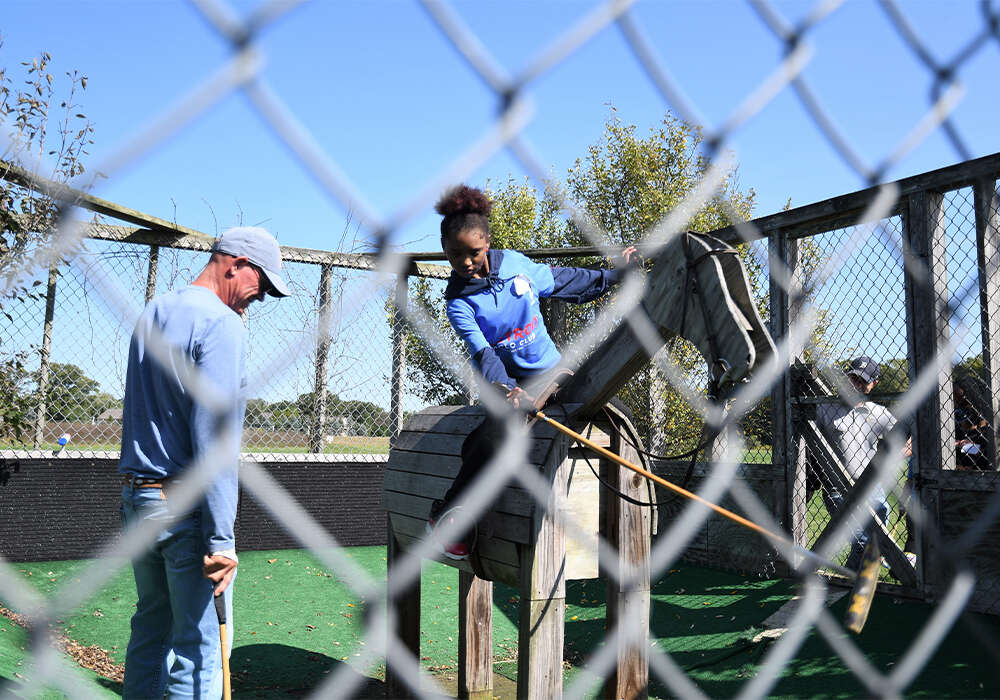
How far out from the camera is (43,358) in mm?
5098

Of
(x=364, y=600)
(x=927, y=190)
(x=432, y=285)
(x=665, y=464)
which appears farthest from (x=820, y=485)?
(x=364, y=600)

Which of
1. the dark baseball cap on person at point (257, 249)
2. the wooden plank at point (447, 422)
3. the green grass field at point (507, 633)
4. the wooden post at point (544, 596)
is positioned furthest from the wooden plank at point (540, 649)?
the dark baseball cap on person at point (257, 249)

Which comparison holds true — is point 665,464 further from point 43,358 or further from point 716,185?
point 716,185

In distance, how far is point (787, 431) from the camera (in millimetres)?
5215

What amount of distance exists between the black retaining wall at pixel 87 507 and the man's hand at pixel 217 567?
12.3 feet

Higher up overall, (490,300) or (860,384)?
(490,300)

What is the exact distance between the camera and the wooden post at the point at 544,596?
9.58 feet

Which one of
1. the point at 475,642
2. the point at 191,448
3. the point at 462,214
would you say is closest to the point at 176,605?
the point at 191,448

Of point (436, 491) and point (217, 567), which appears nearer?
point (217, 567)

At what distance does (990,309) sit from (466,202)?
125 inches

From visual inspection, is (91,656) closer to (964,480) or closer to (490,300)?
(490,300)

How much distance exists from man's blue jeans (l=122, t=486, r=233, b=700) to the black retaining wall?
3.36 m

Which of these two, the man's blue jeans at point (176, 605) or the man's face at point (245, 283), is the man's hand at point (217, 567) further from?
the man's face at point (245, 283)

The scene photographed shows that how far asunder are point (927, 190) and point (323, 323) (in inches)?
182
